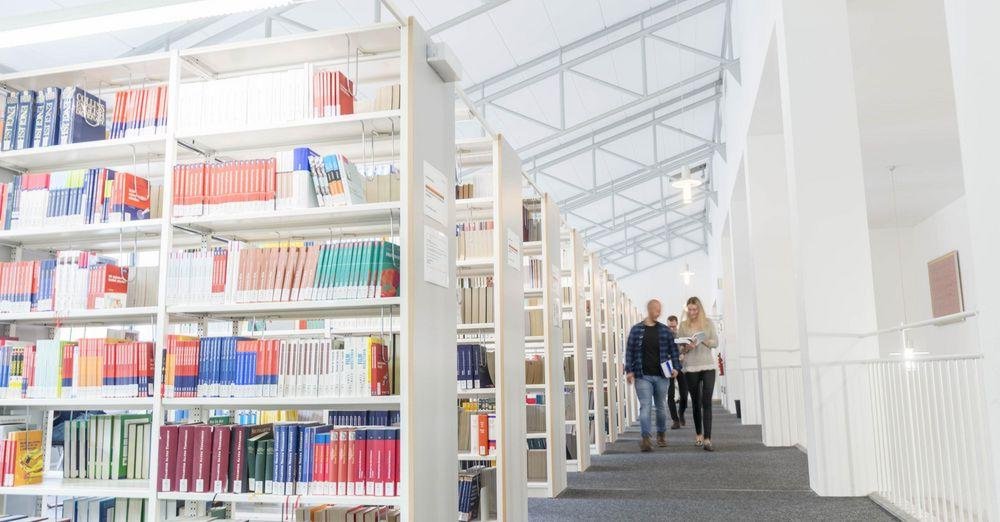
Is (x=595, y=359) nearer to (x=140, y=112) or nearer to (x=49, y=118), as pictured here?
(x=140, y=112)

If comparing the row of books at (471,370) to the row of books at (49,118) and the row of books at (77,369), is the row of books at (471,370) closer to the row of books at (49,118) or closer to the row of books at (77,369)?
the row of books at (77,369)

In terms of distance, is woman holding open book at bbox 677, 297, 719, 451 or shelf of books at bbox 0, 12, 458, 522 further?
woman holding open book at bbox 677, 297, 719, 451

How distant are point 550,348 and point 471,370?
0.93 m

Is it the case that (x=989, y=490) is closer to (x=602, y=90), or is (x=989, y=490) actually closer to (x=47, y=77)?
(x=47, y=77)

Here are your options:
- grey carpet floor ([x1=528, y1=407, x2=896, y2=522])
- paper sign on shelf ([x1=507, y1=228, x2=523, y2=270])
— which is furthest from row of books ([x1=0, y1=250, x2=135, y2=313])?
grey carpet floor ([x1=528, y1=407, x2=896, y2=522])

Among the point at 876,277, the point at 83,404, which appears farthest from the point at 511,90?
the point at 876,277

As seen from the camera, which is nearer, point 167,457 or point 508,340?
point 167,457

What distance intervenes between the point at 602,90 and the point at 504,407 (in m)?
7.98

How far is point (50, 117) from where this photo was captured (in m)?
3.57

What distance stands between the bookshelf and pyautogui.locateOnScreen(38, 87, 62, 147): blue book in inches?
118

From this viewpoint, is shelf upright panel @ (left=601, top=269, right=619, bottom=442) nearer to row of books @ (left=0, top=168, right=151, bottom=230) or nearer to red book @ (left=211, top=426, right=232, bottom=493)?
red book @ (left=211, top=426, right=232, bottom=493)

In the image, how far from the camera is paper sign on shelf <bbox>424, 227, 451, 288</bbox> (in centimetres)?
300

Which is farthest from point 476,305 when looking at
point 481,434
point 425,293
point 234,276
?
point 234,276

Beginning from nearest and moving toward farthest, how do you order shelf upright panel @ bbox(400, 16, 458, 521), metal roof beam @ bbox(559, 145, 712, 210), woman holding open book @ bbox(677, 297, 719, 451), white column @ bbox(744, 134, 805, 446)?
shelf upright panel @ bbox(400, 16, 458, 521)
woman holding open book @ bbox(677, 297, 719, 451)
white column @ bbox(744, 134, 805, 446)
metal roof beam @ bbox(559, 145, 712, 210)
